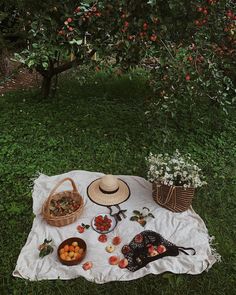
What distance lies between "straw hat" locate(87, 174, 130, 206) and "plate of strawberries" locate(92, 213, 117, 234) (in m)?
0.21

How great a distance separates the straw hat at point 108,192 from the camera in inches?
148

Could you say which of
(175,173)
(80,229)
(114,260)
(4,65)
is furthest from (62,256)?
(4,65)

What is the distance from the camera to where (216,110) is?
5.60 meters

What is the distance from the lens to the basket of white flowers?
3.56 m

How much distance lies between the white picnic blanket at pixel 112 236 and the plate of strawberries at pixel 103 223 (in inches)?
2.2

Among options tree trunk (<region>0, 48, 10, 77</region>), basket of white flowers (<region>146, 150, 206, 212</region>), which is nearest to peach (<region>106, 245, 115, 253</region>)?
basket of white flowers (<region>146, 150, 206, 212</region>)

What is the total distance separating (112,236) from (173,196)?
85 centimetres

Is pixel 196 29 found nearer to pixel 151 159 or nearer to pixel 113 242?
pixel 151 159

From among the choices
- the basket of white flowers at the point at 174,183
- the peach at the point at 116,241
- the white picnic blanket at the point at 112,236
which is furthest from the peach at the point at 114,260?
the basket of white flowers at the point at 174,183

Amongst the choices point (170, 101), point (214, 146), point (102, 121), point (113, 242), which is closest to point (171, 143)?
point (214, 146)

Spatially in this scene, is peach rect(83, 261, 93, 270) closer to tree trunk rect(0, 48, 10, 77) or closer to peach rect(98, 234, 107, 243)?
peach rect(98, 234, 107, 243)

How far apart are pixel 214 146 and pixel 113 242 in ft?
8.28

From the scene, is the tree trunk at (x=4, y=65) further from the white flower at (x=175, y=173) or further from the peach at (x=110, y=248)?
the peach at (x=110, y=248)

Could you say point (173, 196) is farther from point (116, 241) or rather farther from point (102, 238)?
point (102, 238)
